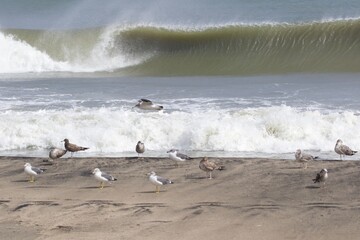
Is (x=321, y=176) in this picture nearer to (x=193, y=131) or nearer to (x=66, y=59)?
(x=193, y=131)

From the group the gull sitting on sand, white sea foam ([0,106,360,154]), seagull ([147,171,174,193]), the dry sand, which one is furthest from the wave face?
seagull ([147,171,174,193])

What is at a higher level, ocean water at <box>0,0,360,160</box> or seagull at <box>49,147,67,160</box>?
ocean water at <box>0,0,360,160</box>

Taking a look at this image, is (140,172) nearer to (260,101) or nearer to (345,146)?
(345,146)

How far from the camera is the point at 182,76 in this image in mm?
26312

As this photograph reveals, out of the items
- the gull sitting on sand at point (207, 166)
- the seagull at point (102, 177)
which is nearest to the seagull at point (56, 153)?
the seagull at point (102, 177)

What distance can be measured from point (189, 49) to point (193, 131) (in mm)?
17845

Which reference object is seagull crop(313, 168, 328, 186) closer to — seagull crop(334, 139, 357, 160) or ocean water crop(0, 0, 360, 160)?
seagull crop(334, 139, 357, 160)

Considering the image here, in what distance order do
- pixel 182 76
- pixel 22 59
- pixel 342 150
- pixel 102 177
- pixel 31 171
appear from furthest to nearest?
pixel 22 59 < pixel 182 76 < pixel 342 150 < pixel 31 171 < pixel 102 177

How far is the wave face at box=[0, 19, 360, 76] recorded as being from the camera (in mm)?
27578

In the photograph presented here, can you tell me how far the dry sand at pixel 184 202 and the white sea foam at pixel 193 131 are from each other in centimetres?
148

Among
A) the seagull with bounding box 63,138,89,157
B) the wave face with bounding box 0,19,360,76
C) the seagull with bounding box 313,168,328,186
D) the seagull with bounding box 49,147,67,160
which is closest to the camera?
the seagull with bounding box 313,168,328,186

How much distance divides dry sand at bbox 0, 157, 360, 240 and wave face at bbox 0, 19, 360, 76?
15303 millimetres

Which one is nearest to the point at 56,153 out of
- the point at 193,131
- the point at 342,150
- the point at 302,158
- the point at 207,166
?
the point at 193,131

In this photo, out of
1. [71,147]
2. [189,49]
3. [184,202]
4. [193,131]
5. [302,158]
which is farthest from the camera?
[189,49]
